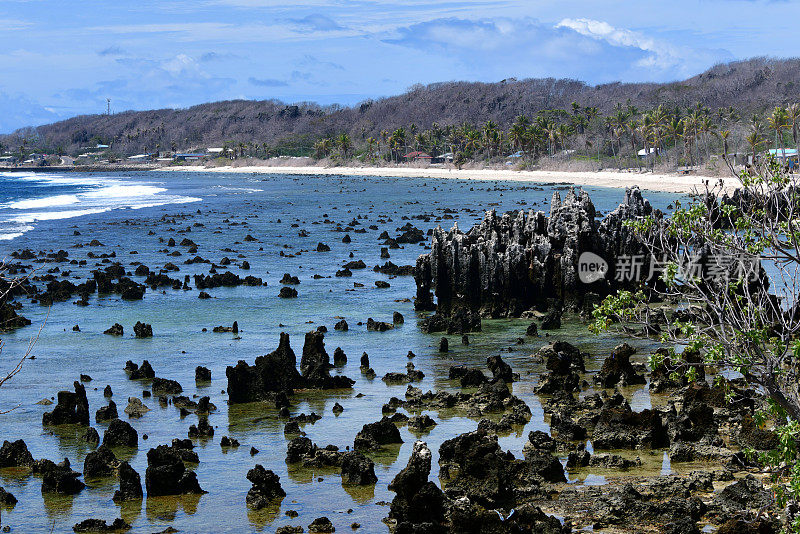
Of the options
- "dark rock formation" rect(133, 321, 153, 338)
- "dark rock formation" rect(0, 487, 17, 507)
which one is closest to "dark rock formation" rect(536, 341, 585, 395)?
"dark rock formation" rect(0, 487, 17, 507)

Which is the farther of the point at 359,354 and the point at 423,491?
the point at 359,354

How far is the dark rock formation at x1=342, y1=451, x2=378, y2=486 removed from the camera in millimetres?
20625

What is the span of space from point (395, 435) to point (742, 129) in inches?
6619

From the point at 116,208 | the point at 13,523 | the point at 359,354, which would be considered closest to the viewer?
the point at 13,523

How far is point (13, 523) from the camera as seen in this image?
18.9 meters

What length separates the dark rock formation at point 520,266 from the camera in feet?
135

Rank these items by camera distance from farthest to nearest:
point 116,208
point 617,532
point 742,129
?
1. point 742,129
2. point 116,208
3. point 617,532

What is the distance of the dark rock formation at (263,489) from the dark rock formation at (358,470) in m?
1.55

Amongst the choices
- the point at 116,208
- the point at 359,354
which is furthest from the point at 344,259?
the point at 116,208

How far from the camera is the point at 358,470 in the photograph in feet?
68.0

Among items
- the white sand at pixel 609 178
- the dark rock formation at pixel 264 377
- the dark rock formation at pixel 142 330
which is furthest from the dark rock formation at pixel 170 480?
the white sand at pixel 609 178

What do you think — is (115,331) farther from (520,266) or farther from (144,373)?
(520,266)

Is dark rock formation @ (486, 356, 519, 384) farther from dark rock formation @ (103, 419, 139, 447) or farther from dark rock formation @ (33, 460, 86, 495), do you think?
dark rock formation @ (33, 460, 86, 495)

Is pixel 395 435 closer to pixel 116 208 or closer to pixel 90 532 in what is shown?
pixel 90 532
